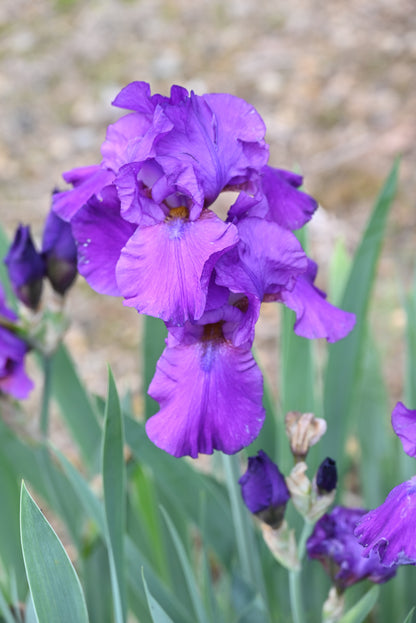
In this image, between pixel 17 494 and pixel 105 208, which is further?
pixel 17 494

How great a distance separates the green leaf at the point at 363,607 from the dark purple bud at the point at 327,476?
0.15m

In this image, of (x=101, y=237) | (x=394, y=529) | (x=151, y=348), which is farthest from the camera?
(x=151, y=348)

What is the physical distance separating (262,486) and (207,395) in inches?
6.6

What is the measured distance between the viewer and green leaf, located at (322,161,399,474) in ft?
3.63

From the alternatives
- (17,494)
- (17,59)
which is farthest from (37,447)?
(17,59)

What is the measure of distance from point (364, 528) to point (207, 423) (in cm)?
17

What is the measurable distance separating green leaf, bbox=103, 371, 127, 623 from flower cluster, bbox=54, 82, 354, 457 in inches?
4.9

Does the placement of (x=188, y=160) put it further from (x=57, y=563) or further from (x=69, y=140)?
(x=69, y=140)

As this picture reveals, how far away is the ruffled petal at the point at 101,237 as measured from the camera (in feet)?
2.40

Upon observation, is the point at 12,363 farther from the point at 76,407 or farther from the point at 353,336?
the point at 353,336

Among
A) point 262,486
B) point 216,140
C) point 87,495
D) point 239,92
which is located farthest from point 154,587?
point 239,92

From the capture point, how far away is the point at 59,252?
0.99 m

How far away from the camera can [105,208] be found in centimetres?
73

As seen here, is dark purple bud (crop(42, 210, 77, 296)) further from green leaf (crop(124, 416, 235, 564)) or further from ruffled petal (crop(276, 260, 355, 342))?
ruffled petal (crop(276, 260, 355, 342))
